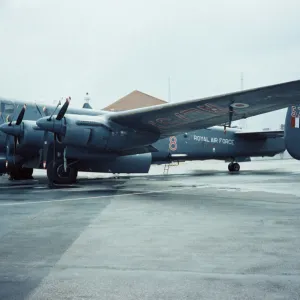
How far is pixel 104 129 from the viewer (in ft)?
47.9

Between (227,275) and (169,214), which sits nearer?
(227,275)

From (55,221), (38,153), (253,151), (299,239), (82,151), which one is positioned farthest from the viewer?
(253,151)

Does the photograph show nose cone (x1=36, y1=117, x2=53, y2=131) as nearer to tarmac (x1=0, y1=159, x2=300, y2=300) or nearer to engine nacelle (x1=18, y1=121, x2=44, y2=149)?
engine nacelle (x1=18, y1=121, x2=44, y2=149)

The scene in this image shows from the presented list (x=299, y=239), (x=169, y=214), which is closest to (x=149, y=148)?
(x=169, y=214)

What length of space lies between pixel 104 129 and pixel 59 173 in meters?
2.69

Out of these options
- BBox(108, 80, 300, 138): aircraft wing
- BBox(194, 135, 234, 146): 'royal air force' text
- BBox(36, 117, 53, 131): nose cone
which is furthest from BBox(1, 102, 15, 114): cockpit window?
BBox(194, 135, 234, 146): 'royal air force' text

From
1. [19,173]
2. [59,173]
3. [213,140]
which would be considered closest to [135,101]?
[213,140]

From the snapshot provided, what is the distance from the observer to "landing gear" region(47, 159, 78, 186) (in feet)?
50.6

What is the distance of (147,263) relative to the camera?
4387 mm

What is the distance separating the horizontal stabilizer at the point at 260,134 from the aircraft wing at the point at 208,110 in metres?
10.4

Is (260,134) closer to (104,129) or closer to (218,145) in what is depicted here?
(218,145)

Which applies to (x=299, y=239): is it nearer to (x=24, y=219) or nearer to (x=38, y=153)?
(x=24, y=219)

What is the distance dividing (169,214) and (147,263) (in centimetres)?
364

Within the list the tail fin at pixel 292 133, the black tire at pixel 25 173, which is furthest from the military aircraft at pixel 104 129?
the black tire at pixel 25 173
